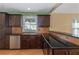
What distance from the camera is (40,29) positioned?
261 inches

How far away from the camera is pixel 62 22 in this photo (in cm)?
559

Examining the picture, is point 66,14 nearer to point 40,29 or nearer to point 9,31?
point 40,29

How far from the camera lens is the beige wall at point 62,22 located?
514cm

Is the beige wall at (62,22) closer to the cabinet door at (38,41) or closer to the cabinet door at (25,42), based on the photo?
the cabinet door at (38,41)

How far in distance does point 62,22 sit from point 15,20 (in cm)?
215

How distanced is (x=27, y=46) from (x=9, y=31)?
1.07 m

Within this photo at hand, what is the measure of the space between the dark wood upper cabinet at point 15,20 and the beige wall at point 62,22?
4.76 feet

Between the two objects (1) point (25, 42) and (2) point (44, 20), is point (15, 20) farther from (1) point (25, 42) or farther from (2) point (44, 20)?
(2) point (44, 20)

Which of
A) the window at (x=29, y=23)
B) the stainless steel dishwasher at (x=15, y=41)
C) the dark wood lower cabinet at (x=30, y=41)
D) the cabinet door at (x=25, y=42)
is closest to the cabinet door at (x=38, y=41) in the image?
the dark wood lower cabinet at (x=30, y=41)

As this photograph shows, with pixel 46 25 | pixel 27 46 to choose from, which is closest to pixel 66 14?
pixel 46 25

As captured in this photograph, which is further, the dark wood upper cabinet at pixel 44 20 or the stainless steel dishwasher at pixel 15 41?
the dark wood upper cabinet at pixel 44 20

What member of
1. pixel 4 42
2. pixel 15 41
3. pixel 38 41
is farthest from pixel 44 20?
pixel 4 42

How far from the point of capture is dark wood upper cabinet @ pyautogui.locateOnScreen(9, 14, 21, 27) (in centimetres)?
642

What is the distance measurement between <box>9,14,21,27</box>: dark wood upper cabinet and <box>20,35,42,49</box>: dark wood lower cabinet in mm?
728
